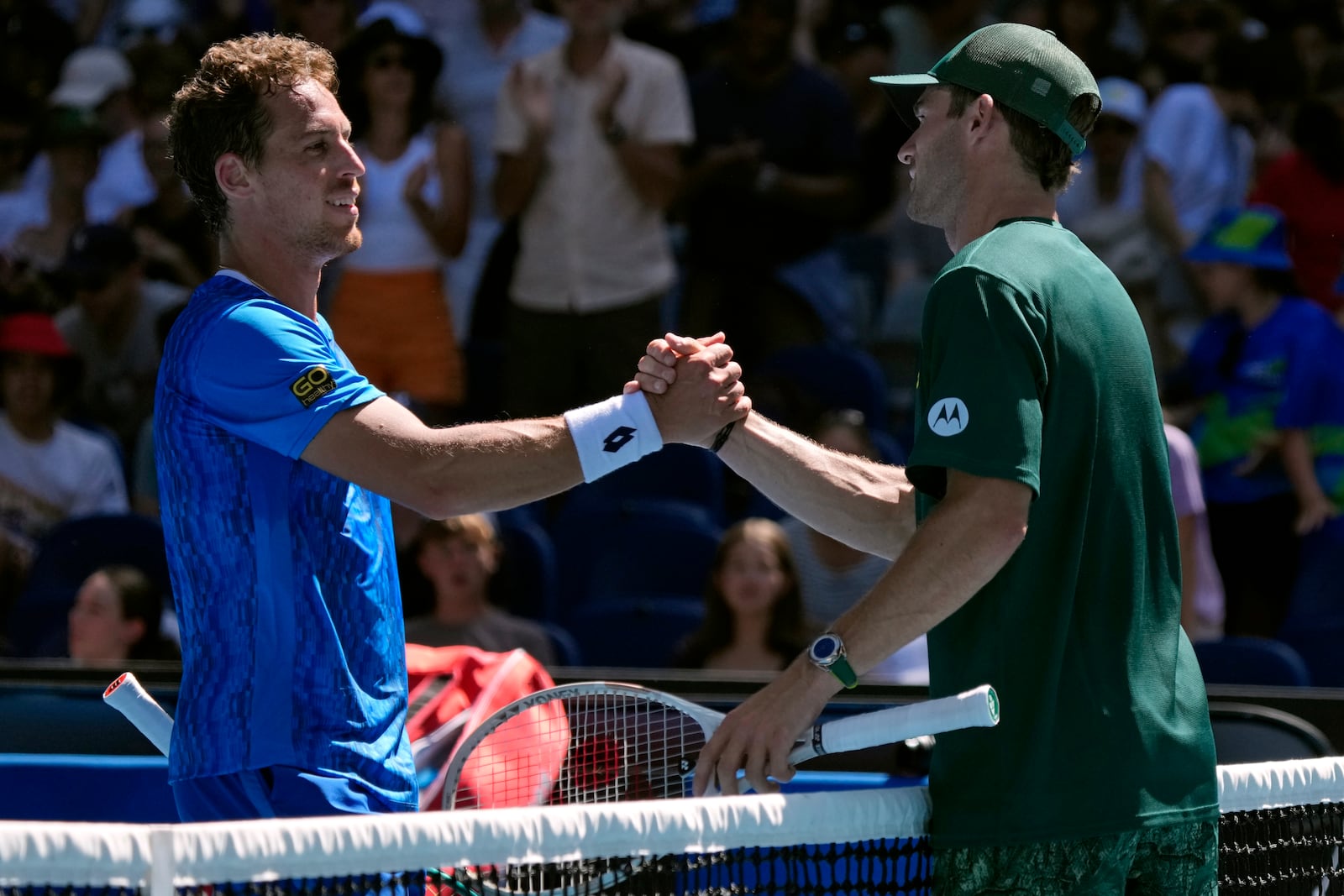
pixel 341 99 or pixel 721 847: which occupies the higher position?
pixel 341 99

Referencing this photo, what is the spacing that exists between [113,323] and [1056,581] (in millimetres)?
6332

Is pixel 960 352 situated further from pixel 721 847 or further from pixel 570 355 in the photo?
A: pixel 570 355

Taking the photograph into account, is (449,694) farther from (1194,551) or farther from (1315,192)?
(1315,192)

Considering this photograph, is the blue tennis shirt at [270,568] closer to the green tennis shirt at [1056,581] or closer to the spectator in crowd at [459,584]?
the green tennis shirt at [1056,581]

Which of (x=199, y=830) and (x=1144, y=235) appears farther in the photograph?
(x=1144, y=235)

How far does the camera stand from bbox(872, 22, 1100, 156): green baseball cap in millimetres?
2803

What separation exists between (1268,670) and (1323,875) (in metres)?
2.62

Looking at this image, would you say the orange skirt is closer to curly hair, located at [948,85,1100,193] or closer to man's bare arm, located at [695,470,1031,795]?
curly hair, located at [948,85,1100,193]

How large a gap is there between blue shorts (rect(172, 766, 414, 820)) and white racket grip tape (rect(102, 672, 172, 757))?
21 cm

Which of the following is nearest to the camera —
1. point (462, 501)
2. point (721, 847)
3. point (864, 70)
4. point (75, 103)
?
point (721, 847)

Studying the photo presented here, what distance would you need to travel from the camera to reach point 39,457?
24.4ft

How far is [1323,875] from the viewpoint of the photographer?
306cm

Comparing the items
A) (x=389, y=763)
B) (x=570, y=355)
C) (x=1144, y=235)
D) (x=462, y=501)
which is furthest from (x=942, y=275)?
(x=1144, y=235)

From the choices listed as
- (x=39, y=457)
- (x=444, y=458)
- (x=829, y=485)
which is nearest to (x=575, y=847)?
(x=444, y=458)
